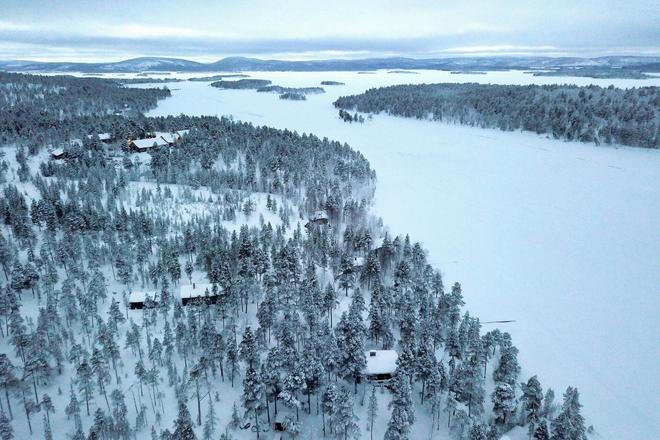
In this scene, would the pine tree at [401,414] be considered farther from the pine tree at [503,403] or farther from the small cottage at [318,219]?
the small cottage at [318,219]

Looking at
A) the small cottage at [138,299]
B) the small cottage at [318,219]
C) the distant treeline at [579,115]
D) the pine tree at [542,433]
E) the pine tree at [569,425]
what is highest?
the distant treeline at [579,115]

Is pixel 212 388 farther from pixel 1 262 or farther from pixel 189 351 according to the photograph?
pixel 1 262

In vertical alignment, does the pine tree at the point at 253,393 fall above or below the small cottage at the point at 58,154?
below

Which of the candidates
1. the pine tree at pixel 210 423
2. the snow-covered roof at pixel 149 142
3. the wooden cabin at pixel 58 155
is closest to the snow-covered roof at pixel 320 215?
the pine tree at pixel 210 423

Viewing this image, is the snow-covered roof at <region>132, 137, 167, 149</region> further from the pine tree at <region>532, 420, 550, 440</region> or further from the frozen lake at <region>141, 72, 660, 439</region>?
the pine tree at <region>532, 420, 550, 440</region>

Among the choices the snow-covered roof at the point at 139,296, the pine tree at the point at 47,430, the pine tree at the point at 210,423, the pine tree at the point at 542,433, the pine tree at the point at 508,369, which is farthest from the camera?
the snow-covered roof at the point at 139,296

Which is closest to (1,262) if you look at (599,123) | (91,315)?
(91,315)

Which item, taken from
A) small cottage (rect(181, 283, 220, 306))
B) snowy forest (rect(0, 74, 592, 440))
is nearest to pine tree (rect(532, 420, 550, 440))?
snowy forest (rect(0, 74, 592, 440))
